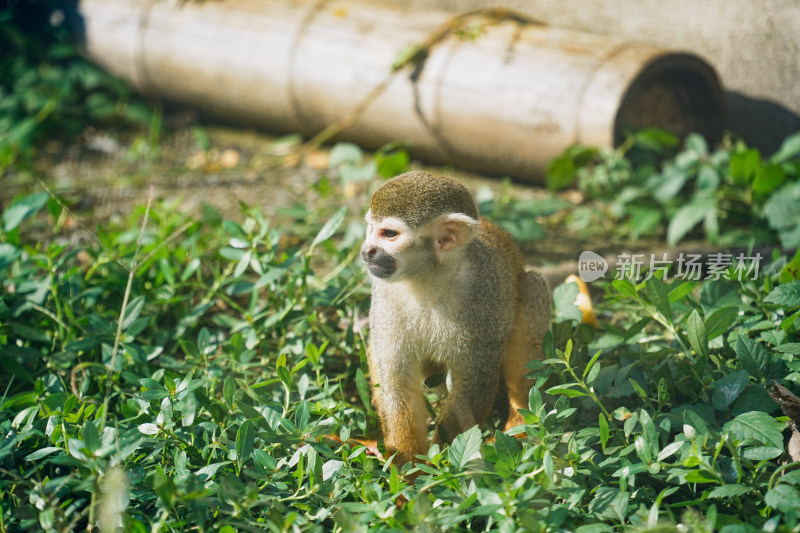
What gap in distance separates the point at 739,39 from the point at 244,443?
11.5ft

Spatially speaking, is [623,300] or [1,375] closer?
[1,375]

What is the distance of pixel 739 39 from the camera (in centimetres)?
406

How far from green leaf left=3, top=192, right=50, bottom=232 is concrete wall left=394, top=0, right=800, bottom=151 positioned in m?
3.21

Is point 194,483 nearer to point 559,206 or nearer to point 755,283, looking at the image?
point 755,283

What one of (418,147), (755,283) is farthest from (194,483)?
(418,147)

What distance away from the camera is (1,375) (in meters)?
2.63

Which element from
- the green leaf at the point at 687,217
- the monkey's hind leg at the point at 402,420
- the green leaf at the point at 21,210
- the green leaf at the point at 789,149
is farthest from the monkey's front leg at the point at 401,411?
the green leaf at the point at 789,149

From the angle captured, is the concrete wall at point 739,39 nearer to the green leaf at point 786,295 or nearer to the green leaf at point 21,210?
the green leaf at point 786,295

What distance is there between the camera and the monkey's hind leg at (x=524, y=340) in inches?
97.6

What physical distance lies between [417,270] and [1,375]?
1.56m

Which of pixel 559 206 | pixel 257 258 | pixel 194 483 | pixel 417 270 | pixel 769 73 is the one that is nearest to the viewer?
pixel 194 483

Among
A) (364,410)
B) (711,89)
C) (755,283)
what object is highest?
(711,89)

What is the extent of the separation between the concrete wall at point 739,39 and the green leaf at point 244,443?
135 inches

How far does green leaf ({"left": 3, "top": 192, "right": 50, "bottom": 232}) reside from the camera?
296 centimetres
